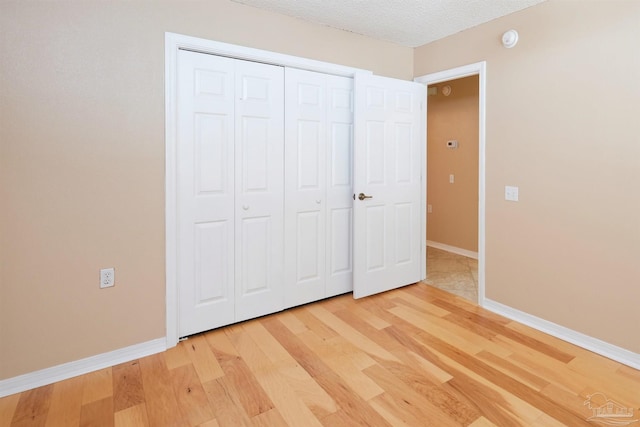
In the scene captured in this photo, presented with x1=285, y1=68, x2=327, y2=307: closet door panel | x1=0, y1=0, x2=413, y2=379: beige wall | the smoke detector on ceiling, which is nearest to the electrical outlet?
x1=0, y1=0, x2=413, y2=379: beige wall

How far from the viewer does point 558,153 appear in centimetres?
244

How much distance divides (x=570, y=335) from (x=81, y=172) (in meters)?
3.43

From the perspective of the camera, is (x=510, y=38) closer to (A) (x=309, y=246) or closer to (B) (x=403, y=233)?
(B) (x=403, y=233)

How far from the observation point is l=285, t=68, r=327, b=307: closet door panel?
9.11 feet

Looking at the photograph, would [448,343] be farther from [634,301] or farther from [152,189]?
[152,189]

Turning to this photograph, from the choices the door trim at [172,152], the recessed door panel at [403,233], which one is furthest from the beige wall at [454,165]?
the door trim at [172,152]

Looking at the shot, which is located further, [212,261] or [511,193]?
[511,193]

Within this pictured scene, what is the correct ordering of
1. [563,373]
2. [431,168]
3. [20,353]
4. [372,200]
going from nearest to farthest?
1. [20,353]
2. [563,373]
3. [372,200]
4. [431,168]

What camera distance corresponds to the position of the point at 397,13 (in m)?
2.64

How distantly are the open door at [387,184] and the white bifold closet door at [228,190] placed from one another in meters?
0.75

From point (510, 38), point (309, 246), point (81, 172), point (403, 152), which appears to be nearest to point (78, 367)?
point (81, 172)

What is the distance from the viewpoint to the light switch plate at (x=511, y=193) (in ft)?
8.91

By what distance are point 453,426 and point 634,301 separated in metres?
1.52

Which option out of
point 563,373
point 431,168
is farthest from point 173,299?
point 431,168
